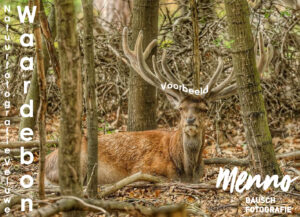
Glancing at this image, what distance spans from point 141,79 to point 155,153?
116cm

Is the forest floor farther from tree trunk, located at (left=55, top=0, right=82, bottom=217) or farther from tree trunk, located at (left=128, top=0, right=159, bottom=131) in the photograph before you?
tree trunk, located at (left=128, top=0, right=159, bottom=131)

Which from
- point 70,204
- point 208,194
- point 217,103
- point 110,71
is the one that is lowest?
point 208,194

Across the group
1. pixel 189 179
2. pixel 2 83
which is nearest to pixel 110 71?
pixel 2 83

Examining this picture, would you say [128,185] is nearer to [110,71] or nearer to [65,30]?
[65,30]

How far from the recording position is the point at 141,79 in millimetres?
6578

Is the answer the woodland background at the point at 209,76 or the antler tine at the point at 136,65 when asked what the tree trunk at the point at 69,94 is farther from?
the woodland background at the point at 209,76

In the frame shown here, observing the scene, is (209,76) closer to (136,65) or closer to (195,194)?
(136,65)

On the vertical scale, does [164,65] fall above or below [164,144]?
above

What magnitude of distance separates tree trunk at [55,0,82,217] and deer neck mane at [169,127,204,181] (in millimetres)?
2651

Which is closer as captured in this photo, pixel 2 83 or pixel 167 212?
pixel 167 212

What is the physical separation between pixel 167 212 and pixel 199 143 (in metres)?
2.80

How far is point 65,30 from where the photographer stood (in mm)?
3080

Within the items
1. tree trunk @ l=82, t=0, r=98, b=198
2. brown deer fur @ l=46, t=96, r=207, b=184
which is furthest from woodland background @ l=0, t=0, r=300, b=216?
tree trunk @ l=82, t=0, r=98, b=198

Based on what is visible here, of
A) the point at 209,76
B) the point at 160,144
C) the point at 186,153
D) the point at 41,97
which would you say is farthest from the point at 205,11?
the point at 41,97
